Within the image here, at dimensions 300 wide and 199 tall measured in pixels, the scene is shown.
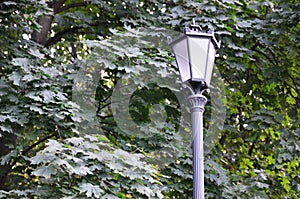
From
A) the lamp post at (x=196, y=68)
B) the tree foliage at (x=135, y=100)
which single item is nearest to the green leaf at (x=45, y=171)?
the tree foliage at (x=135, y=100)

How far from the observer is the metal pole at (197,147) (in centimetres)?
366

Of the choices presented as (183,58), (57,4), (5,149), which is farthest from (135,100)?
(183,58)

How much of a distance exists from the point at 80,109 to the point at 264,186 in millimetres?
2609

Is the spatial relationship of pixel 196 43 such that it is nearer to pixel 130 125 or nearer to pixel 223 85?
pixel 130 125

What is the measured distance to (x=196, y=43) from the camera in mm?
3824

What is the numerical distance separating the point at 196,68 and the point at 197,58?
76mm

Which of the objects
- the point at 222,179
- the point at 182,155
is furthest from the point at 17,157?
the point at 222,179

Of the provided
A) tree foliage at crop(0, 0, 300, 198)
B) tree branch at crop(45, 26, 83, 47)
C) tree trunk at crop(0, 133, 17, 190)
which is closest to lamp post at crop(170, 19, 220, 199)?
tree foliage at crop(0, 0, 300, 198)

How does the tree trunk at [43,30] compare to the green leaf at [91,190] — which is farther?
the tree trunk at [43,30]

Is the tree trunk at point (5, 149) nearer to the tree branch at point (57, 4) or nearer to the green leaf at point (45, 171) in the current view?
the green leaf at point (45, 171)

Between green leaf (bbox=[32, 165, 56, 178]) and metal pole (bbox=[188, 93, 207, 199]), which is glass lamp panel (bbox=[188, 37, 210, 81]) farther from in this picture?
green leaf (bbox=[32, 165, 56, 178])

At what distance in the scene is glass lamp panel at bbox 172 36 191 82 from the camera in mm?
3816

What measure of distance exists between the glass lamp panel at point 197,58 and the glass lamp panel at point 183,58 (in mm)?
39

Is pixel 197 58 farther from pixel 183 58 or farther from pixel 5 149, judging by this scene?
pixel 5 149
